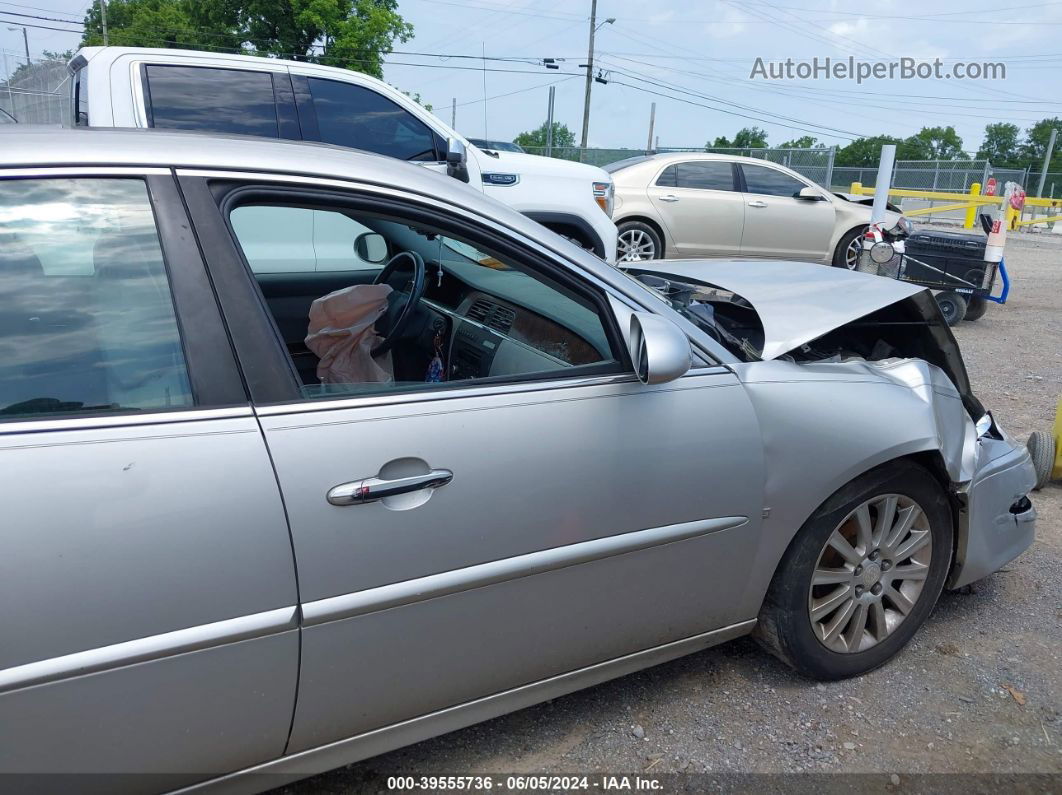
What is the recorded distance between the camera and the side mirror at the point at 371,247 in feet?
11.0

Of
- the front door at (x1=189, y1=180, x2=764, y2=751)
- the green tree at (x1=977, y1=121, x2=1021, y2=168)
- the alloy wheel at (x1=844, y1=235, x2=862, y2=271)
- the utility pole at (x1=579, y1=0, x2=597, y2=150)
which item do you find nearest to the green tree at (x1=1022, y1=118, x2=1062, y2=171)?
the green tree at (x1=977, y1=121, x2=1021, y2=168)

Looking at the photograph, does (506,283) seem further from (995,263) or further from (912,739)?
(995,263)

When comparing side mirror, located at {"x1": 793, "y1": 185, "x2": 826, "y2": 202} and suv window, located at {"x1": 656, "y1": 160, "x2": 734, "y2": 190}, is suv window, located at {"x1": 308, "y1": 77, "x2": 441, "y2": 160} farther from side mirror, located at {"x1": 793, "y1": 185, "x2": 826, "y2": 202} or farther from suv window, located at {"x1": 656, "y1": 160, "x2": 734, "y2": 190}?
side mirror, located at {"x1": 793, "y1": 185, "x2": 826, "y2": 202}

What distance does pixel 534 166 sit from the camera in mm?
7164

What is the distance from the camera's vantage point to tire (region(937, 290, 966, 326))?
8633mm

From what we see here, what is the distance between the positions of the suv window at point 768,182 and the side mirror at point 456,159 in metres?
5.13

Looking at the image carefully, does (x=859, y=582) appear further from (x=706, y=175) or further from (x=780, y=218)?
(x=780, y=218)

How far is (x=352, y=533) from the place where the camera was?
1.74 m

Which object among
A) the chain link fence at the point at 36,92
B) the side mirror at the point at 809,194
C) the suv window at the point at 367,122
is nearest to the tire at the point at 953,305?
the side mirror at the point at 809,194

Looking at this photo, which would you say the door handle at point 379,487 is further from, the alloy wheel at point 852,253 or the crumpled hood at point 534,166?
the alloy wheel at point 852,253

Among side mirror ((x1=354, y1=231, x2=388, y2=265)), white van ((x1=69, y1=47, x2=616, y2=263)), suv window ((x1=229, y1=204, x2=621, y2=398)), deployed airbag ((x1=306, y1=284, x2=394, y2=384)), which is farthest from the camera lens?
white van ((x1=69, y1=47, x2=616, y2=263))

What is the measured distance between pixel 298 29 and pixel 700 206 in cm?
2919

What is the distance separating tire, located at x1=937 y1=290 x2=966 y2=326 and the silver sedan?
668cm

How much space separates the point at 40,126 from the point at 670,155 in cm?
925
